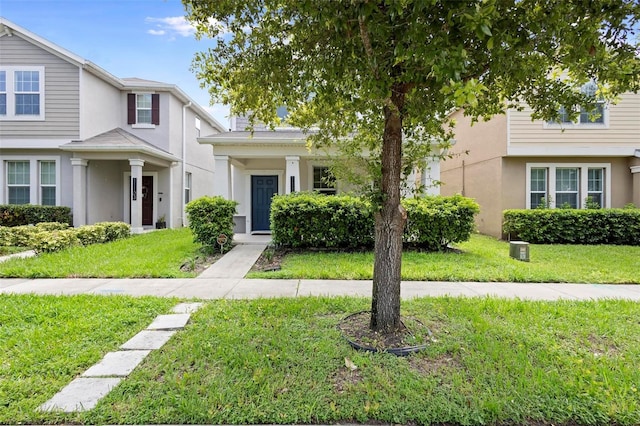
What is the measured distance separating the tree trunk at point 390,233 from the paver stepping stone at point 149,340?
7.43 ft

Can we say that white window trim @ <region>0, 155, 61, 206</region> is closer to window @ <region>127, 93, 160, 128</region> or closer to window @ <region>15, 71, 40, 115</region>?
window @ <region>15, 71, 40, 115</region>

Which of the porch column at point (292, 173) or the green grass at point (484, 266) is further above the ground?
the porch column at point (292, 173)

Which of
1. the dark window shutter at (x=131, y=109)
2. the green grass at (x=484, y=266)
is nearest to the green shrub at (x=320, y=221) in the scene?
the green grass at (x=484, y=266)

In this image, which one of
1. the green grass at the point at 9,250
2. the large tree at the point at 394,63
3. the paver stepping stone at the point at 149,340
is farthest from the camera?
the green grass at the point at 9,250

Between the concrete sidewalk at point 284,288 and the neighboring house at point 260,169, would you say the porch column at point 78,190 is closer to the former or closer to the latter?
the neighboring house at point 260,169

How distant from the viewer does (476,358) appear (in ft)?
10.5

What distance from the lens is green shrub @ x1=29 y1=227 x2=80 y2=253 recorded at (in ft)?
27.7

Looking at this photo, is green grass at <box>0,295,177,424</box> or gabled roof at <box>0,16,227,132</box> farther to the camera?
gabled roof at <box>0,16,227,132</box>

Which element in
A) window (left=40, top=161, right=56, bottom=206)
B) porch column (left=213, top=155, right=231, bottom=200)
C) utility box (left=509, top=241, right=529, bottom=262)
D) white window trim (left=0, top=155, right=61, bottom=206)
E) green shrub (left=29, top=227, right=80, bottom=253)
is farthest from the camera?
window (left=40, top=161, right=56, bottom=206)

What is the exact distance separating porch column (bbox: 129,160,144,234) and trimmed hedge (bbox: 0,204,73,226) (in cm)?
224

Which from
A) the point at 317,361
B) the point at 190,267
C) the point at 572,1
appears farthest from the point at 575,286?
the point at 190,267

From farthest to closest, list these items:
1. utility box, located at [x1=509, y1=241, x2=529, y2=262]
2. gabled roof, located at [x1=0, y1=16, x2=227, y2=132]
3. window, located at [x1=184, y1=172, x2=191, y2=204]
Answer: window, located at [x1=184, y1=172, x2=191, y2=204] → gabled roof, located at [x1=0, y1=16, x2=227, y2=132] → utility box, located at [x1=509, y1=241, x2=529, y2=262]

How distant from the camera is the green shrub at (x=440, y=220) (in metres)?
8.57

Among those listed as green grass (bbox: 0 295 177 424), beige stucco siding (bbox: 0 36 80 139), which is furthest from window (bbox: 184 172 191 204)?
green grass (bbox: 0 295 177 424)
